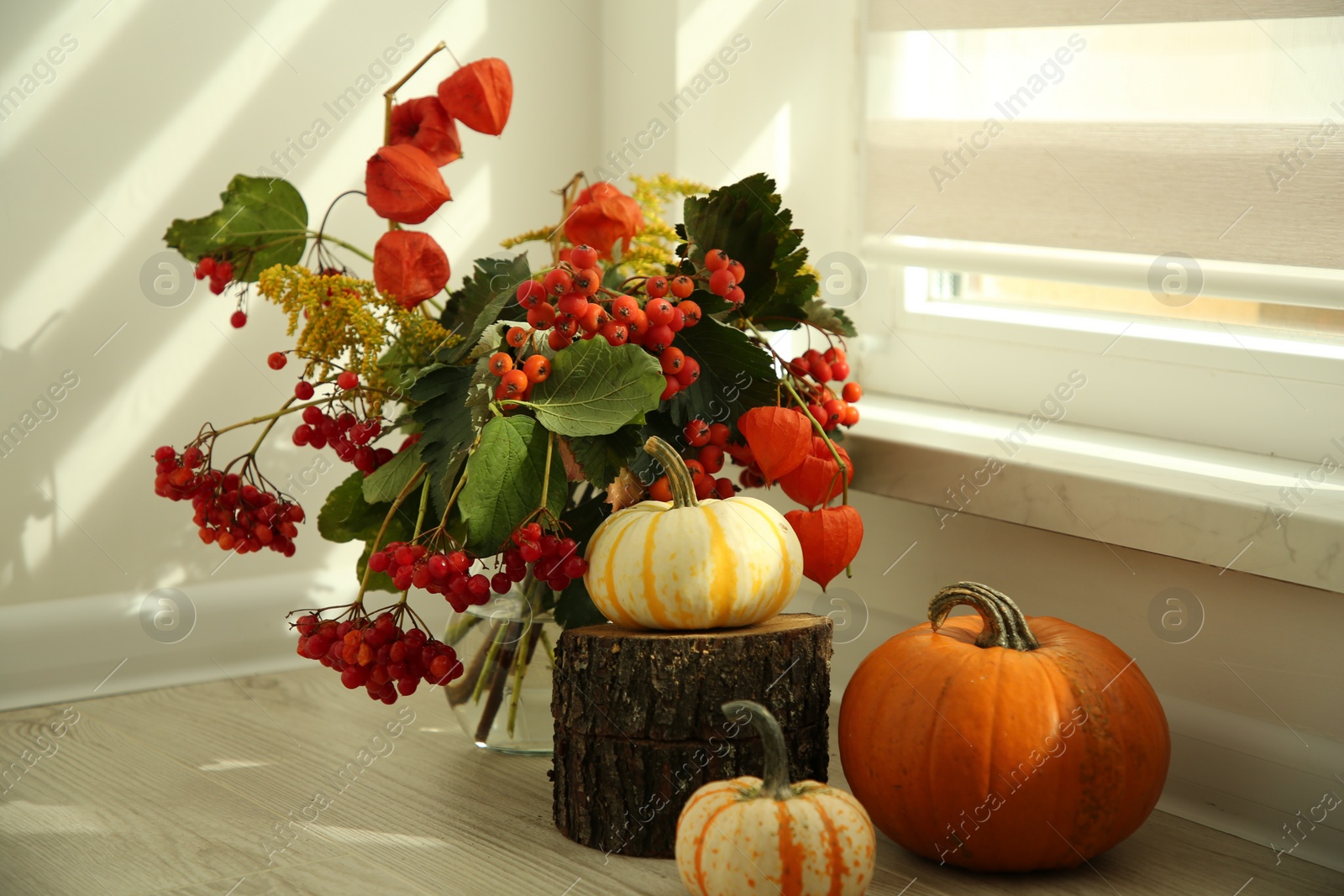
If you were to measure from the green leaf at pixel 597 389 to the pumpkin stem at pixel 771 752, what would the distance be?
24 centimetres

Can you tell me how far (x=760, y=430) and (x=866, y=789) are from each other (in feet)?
1.04

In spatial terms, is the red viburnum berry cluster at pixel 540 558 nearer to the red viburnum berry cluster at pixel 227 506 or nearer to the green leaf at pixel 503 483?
the green leaf at pixel 503 483

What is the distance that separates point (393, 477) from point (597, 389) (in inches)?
8.2

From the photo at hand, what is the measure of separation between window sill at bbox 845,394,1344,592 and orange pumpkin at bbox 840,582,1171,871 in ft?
0.45

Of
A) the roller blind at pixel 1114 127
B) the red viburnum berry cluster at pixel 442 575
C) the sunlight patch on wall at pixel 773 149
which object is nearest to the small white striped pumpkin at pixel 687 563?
the red viburnum berry cluster at pixel 442 575

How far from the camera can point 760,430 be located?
108cm

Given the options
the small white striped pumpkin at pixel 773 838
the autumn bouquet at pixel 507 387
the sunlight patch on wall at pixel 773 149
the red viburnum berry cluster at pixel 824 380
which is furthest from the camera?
the sunlight patch on wall at pixel 773 149

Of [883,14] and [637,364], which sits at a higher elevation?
[883,14]

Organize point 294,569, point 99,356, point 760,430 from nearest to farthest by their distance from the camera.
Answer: point 760,430, point 99,356, point 294,569

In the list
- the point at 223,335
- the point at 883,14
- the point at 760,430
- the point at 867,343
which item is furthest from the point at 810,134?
the point at 223,335

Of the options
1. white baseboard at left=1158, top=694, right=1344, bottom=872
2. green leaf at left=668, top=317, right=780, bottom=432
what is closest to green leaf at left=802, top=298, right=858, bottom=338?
green leaf at left=668, top=317, right=780, bottom=432

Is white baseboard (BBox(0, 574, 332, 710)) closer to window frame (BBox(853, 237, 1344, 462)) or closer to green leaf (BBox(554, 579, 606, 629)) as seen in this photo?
green leaf (BBox(554, 579, 606, 629))

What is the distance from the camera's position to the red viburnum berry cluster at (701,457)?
1.08 meters

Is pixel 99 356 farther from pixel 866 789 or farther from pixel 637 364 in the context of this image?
pixel 866 789
